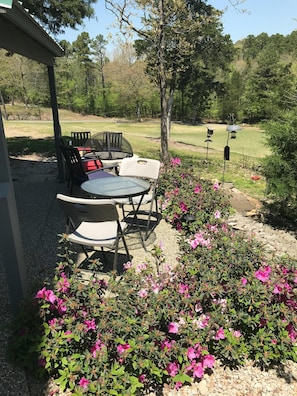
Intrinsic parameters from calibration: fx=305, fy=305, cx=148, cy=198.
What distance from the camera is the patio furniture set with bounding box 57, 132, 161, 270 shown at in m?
2.57

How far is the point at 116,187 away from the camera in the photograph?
3883 millimetres

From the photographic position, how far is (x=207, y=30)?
17.7 metres

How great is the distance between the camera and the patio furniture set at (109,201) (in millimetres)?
2566

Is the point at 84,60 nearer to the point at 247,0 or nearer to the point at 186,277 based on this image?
the point at 247,0

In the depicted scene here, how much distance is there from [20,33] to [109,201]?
2.35 metres

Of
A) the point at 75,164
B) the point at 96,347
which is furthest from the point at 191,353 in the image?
the point at 75,164

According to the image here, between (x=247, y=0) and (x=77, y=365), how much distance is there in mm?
8406

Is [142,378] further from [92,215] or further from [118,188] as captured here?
[118,188]

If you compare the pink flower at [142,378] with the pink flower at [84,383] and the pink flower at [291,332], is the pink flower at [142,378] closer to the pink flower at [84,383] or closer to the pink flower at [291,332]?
the pink flower at [84,383]

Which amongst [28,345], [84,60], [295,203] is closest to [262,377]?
[28,345]

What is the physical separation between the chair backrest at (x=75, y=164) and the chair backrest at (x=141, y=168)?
2.35 ft

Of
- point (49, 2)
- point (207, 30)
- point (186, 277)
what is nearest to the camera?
point (186, 277)

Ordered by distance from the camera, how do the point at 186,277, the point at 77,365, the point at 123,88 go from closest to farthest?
the point at 77,365 → the point at 186,277 → the point at 123,88

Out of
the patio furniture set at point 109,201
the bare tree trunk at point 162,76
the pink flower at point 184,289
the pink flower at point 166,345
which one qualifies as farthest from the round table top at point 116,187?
the bare tree trunk at point 162,76
